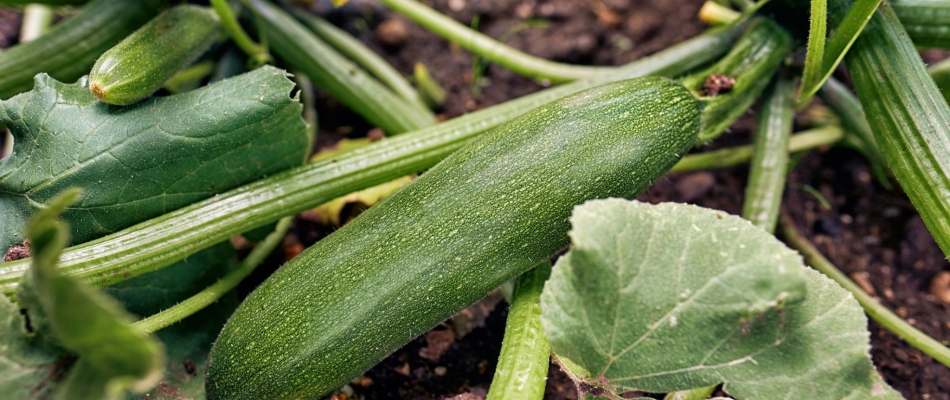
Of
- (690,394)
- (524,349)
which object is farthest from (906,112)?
(524,349)

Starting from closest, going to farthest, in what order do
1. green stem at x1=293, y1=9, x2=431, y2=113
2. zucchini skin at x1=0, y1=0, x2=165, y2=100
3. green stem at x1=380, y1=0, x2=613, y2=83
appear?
1. zucchini skin at x1=0, y1=0, x2=165, y2=100
2. green stem at x1=380, y1=0, x2=613, y2=83
3. green stem at x1=293, y1=9, x2=431, y2=113

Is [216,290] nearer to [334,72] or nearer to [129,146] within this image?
[129,146]

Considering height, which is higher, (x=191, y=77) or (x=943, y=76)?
(x=943, y=76)

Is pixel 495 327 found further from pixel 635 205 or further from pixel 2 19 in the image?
pixel 2 19

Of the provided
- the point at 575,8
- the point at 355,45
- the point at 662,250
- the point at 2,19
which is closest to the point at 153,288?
the point at 355,45

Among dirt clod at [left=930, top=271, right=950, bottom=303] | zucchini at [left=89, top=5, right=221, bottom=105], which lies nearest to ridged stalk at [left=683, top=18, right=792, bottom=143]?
dirt clod at [left=930, top=271, right=950, bottom=303]

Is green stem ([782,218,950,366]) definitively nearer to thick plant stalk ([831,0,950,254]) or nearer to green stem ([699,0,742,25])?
thick plant stalk ([831,0,950,254])
